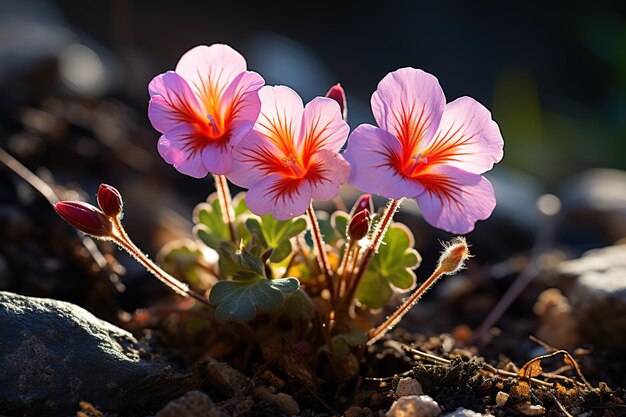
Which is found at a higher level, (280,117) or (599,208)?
(599,208)

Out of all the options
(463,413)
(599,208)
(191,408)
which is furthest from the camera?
(599,208)

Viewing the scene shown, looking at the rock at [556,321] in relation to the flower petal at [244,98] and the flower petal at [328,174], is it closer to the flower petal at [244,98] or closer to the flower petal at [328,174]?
the flower petal at [328,174]

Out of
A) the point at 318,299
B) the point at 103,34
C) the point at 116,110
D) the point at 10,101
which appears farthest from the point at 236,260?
the point at 103,34

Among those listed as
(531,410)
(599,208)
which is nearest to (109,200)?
(531,410)

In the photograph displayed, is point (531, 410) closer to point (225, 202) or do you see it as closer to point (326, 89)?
point (225, 202)

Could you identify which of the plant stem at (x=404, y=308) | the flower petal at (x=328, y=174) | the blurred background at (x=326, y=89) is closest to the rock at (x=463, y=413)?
the plant stem at (x=404, y=308)

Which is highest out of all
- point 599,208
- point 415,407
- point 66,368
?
point 599,208

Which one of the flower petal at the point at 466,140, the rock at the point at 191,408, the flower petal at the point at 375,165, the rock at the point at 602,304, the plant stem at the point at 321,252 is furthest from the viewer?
the rock at the point at 602,304
